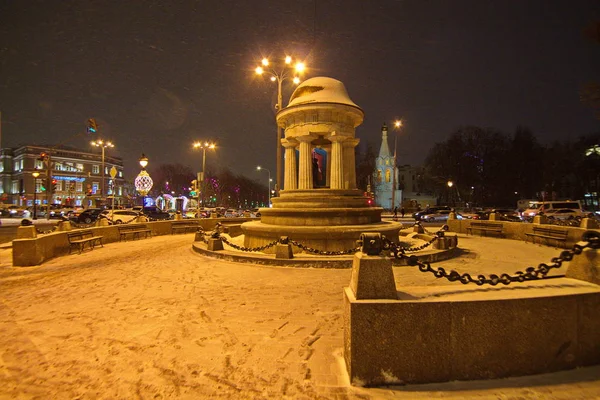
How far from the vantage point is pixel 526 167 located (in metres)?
51.5

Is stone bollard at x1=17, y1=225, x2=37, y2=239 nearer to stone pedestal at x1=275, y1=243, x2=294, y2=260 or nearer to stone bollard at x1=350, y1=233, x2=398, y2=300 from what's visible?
stone pedestal at x1=275, y1=243, x2=294, y2=260

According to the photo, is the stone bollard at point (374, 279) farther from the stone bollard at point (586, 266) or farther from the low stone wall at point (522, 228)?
the low stone wall at point (522, 228)

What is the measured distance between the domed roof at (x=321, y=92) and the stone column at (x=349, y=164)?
1.73 metres

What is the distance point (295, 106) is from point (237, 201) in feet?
242

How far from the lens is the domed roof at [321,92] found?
13859mm

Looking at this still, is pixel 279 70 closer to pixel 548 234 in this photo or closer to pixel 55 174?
pixel 548 234

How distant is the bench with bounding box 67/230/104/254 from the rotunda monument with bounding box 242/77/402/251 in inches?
261

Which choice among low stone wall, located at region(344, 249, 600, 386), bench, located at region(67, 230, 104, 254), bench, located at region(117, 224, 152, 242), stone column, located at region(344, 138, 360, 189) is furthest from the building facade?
low stone wall, located at region(344, 249, 600, 386)

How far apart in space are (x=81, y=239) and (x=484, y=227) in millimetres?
20611

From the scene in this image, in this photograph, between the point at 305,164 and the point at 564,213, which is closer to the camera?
the point at 305,164

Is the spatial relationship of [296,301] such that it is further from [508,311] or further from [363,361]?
[508,311]

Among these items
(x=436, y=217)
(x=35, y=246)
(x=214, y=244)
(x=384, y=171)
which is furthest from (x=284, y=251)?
(x=384, y=171)

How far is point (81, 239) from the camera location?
13695 millimetres

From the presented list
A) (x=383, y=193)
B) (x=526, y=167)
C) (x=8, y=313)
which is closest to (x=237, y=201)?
(x=383, y=193)
